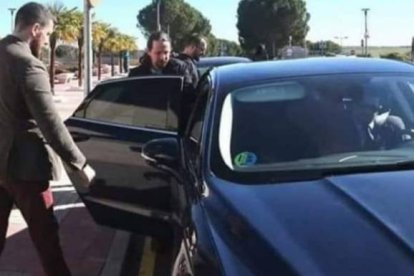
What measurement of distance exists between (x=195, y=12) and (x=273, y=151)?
10919 cm

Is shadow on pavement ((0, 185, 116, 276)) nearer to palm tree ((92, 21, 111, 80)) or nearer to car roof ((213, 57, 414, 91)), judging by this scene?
car roof ((213, 57, 414, 91))

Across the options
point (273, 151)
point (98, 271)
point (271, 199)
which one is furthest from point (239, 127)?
point (98, 271)

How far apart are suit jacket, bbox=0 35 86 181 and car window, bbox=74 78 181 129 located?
1.30m

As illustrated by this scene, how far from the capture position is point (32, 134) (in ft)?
14.6

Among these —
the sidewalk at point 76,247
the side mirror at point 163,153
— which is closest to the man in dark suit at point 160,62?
the sidewalk at point 76,247

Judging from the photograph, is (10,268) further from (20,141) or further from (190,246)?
(190,246)

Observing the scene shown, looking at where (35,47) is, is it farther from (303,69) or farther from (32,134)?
(303,69)

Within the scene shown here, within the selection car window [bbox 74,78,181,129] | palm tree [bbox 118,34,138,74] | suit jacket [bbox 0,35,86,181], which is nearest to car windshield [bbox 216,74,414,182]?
suit jacket [bbox 0,35,86,181]

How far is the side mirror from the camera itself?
13.1ft

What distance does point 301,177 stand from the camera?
10.1 feet

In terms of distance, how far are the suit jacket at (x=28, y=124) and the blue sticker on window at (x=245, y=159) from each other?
1270mm

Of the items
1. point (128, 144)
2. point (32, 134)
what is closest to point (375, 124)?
point (32, 134)

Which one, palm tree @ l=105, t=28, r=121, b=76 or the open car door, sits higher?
palm tree @ l=105, t=28, r=121, b=76

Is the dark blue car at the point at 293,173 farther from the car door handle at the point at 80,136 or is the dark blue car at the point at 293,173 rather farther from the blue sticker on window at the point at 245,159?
the car door handle at the point at 80,136
